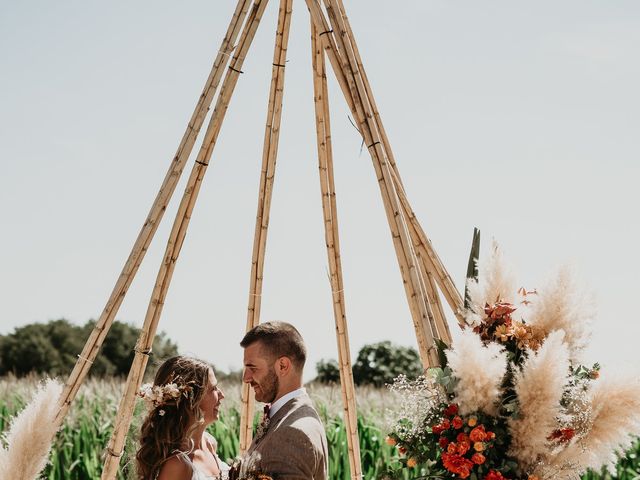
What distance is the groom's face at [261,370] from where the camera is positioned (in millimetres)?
4051

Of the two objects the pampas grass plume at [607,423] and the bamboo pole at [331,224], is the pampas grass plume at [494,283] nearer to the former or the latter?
the pampas grass plume at [607,423]

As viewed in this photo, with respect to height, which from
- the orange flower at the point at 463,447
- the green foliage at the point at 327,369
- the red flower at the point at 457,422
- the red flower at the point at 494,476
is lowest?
the red flower at the point at 494,476

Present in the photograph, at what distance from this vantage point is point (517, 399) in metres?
3.31

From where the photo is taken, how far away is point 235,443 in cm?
851

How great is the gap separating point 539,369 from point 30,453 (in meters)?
2.73

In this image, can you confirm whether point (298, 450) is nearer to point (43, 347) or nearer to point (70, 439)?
point (70, 439)

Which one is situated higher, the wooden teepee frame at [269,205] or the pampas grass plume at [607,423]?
the wooden teepee frame at [269,205]

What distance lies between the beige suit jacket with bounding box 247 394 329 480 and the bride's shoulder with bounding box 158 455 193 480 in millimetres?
441

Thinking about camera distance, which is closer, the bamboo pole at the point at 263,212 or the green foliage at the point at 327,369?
the bamboo pole at the point at 263,212

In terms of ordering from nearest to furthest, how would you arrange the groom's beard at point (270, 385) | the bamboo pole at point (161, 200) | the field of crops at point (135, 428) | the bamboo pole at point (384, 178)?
the groom's beard at point (270, 385)
the bamboo pole at point (384, 178)
the bamboo pole at point (161, 200)
the field of crops at point (135, 428)

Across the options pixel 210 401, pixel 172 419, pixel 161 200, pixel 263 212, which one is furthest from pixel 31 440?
pixel 263 212

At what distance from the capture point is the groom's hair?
13.3ft

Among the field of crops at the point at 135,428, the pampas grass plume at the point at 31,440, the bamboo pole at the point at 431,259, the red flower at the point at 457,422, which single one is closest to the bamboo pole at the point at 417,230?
the bamboo pole at the point at 431,259

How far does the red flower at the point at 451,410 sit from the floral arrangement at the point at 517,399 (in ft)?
0.04
